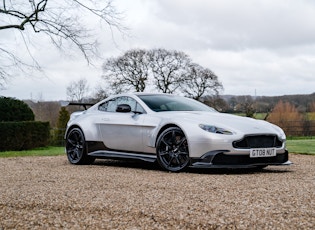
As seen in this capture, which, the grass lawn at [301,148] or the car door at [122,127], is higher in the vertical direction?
the car door at [122,127]

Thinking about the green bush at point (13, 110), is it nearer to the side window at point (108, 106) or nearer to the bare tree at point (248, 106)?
the side window at point (108, 106)

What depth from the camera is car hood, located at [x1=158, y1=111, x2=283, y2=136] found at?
7.53 m

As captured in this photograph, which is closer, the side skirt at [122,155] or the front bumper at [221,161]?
the front bumper at [221,161]

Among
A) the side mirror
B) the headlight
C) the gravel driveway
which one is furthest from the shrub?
the gravel driveway

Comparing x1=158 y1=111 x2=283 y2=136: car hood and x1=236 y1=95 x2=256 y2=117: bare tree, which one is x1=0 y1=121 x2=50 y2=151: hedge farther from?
x1=236 y1=95 x2=256 y2=117: bare tree

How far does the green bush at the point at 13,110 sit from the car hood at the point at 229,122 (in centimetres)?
1736

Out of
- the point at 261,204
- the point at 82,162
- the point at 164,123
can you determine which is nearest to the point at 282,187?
the point at 261,204

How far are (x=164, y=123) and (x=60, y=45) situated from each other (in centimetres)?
1202

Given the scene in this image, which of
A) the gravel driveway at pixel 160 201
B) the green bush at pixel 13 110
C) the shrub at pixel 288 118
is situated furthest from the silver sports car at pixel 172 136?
the shrub at pixel 288 118

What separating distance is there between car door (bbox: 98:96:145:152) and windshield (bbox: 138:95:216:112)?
0.68ft

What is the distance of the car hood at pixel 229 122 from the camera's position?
24.7 ft

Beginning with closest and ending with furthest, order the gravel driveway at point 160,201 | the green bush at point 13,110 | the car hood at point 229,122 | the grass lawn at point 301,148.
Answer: the gravel driveway at point 160,201, the car hood at point 229,122, the grass lawn at point 301,148, the green bush at point 13,110

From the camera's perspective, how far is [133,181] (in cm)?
662

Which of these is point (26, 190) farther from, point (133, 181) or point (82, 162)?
point (82, 162)
